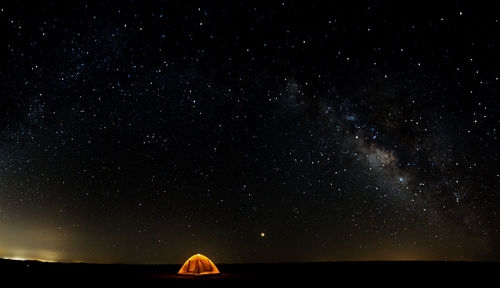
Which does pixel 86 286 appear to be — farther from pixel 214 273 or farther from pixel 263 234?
pixel 263 234

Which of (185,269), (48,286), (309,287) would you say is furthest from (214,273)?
(48,286)

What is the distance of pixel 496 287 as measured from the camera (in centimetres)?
897

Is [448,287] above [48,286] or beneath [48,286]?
beneath

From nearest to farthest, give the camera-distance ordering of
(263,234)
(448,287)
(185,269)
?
1. (448,287)
2. (185,269)
3. (263,234)

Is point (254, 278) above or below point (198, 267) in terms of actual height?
below

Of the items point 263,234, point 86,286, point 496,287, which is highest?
point 263,234

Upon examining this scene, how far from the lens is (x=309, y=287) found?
931cm

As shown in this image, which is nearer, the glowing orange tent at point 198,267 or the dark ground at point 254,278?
the dark ground at point 254,278

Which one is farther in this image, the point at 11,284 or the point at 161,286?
the point at 161,286

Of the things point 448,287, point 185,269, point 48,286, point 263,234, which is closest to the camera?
point 48,286

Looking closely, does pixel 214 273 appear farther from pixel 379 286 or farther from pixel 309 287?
pixel 379 286

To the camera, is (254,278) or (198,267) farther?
(198,267)

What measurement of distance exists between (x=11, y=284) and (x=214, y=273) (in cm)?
755

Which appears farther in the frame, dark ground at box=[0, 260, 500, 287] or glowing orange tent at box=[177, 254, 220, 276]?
glowing orange tent at box=[177, 254, 220, 276]
